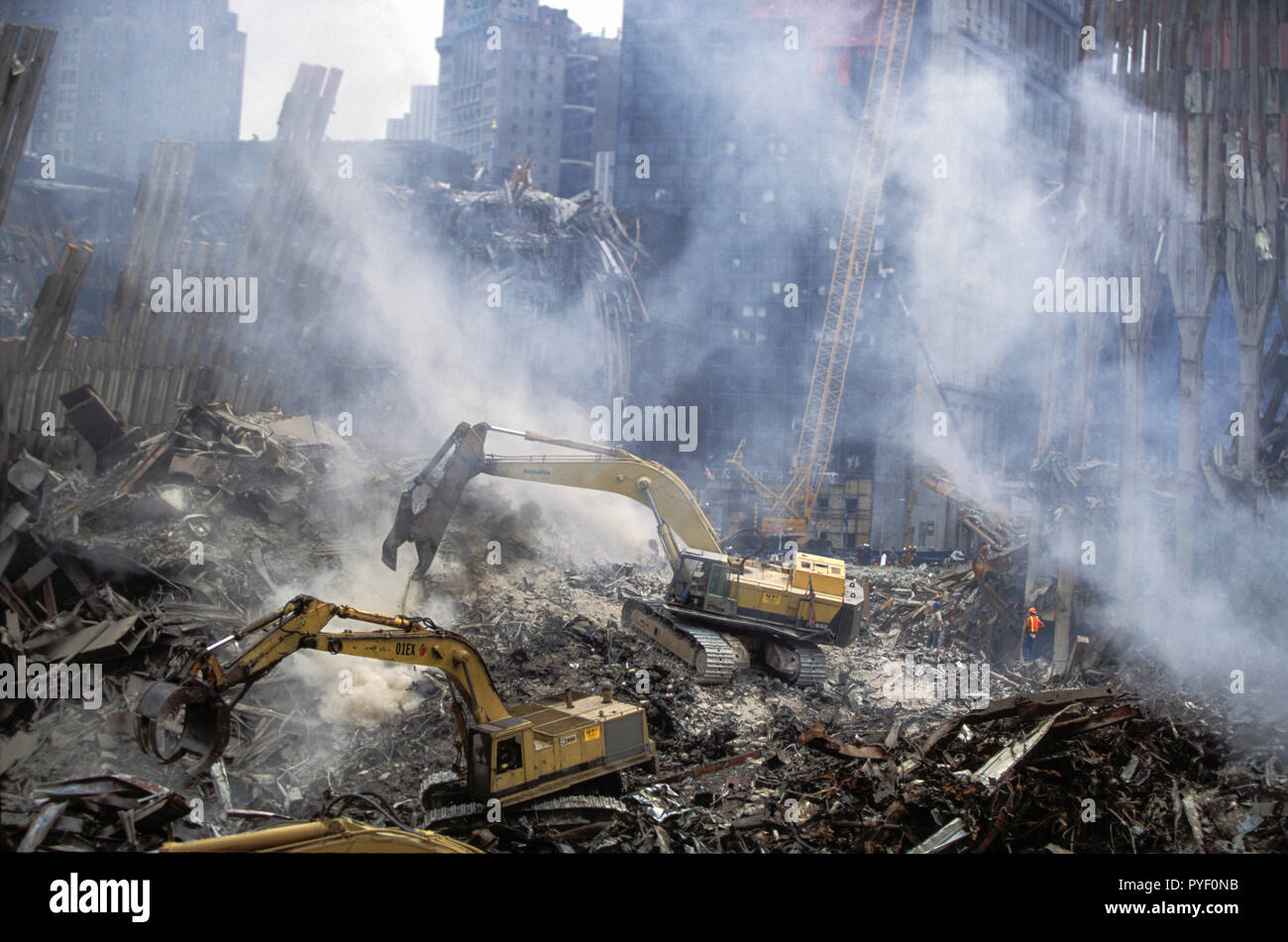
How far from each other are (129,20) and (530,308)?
153ft

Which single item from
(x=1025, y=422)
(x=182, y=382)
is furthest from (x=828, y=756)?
(x=1025, y=422)

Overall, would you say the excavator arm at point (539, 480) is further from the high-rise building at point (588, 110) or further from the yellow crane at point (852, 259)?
the high-rise building at point (588, 110)

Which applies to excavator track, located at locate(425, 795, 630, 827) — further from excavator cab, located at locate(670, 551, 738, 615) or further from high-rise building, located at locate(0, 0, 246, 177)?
high-rise building, located at locate(0, 0, 246, 177)

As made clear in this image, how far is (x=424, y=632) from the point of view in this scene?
1006 centimetres

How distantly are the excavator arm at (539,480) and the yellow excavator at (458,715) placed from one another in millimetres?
4408

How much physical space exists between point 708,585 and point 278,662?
796 cm

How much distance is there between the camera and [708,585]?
1603cm

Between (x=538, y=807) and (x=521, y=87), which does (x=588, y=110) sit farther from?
(x=538, y=807)

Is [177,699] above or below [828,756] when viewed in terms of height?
above

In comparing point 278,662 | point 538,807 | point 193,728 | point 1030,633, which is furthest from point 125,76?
point 538,807

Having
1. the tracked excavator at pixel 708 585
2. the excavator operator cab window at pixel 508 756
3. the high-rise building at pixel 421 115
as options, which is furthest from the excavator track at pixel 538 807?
the high-rise building at pixel 421 115
